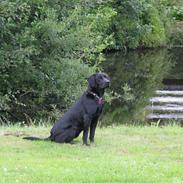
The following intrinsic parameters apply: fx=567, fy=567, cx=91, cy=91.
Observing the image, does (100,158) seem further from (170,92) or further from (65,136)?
(170,92)

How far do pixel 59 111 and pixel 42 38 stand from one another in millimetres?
2652

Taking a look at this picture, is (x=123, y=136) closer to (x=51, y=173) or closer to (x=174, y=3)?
(x=51, y=173)

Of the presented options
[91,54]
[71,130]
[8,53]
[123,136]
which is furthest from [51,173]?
[91,54]

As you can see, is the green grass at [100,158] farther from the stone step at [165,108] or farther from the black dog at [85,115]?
the stone step at [165,108]

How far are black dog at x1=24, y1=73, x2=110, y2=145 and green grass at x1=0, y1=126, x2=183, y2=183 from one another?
11.0 inches

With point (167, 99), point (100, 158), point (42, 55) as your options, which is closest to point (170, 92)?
point (167, 99)

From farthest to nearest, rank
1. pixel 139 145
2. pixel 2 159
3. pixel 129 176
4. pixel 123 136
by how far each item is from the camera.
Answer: pixel 123 136, pixel 139 145, pixel 2 159, pixel 129 176

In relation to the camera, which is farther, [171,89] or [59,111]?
[171,89]

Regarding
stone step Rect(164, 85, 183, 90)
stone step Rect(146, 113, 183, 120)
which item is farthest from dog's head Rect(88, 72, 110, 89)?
stone step Rect(164, 85, 183, 90)

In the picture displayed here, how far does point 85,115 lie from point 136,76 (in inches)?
879

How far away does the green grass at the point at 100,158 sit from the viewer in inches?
304

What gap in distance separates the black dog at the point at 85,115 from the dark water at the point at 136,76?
942cm

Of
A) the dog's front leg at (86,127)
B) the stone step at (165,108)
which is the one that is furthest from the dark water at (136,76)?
the dog's front leg at (86,127)

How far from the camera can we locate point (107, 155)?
31.9 ft
